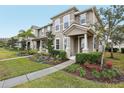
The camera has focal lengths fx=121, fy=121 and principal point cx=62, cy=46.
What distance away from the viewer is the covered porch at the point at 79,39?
43.2 ft

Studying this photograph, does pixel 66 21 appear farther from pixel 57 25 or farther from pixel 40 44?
pixel 40 44

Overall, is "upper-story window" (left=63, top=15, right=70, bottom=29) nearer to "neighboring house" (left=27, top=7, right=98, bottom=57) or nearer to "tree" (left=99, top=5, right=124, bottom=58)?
"neighboring house" (left=27, top=7, right=98, bottom=57)

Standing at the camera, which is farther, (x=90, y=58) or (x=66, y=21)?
(x=66, y=21)

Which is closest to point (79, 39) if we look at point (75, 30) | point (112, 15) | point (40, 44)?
point (75, 30)

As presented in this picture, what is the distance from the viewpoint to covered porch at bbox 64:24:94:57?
519 inches

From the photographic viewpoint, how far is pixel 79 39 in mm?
15938

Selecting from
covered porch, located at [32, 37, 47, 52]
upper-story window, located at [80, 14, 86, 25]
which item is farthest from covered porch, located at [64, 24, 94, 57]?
covered porch, located at [32, 37, 47, 52]

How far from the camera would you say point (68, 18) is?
17984 mm

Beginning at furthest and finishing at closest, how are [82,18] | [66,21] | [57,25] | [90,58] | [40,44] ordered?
1. [40,44]
2. [57,25]
3. [66,21]
4. [82,18]
5. [90,58]

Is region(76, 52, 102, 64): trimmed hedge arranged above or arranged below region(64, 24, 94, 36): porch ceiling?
below

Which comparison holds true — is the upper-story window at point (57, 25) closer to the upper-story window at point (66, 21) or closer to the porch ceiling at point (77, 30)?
the upper-story window at point (66, 21)

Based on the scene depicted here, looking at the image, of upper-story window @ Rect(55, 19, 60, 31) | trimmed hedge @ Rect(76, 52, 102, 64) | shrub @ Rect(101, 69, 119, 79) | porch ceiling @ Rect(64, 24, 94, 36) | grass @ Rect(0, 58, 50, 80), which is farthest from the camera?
upper-story window @ Rect(55, 19, 60, 31)
